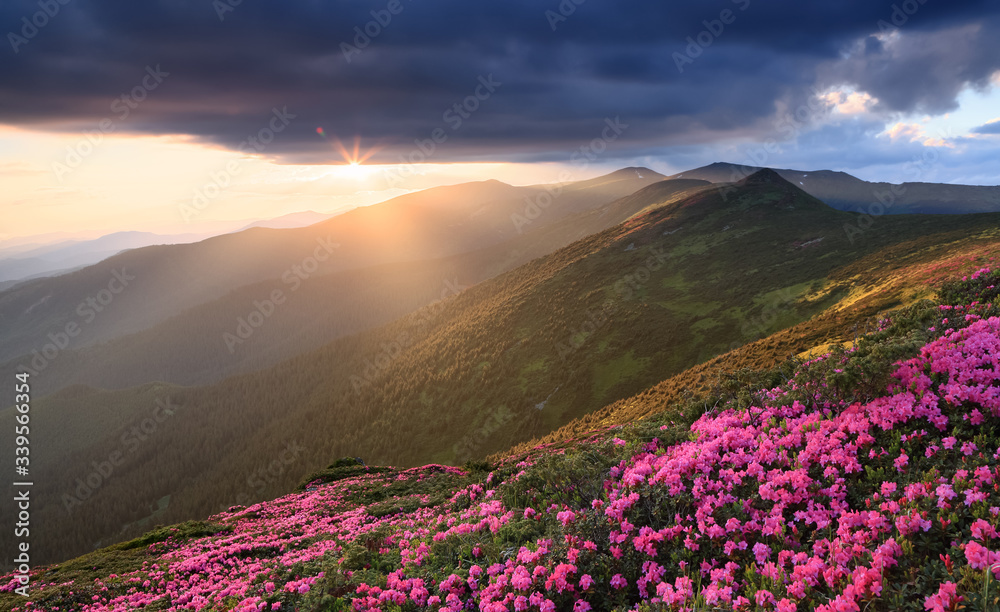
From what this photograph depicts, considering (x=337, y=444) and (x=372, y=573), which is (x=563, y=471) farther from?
(x=337, y=444)

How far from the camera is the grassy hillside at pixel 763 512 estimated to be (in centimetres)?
580

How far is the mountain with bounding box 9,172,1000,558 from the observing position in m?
51.3

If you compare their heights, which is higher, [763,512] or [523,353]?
[763,512]

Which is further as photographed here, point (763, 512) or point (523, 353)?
point (523, 353)

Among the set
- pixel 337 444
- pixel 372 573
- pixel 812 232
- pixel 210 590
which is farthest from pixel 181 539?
pixel 812 232

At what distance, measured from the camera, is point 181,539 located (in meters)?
24.9

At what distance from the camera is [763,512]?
7.71 m

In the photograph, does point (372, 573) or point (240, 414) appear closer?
point (372, 573)

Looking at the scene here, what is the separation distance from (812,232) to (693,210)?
37973 millimetres

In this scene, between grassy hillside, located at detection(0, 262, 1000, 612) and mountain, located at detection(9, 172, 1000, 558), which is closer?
grassy hillside, located at detection(0, 262, 1000, 612)

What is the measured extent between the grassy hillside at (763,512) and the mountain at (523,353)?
22.5m

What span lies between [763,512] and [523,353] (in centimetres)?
6118

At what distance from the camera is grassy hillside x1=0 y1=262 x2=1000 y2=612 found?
19.0ft

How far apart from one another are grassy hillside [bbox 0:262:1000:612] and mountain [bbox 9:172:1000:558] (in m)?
22.5
